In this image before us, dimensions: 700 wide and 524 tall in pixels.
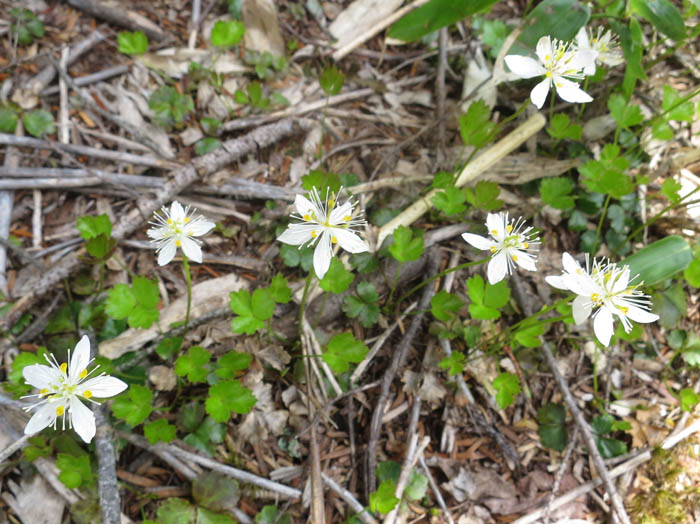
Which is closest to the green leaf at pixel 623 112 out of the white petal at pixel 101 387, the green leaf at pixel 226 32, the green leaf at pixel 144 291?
the green leaf at pixel 226 32

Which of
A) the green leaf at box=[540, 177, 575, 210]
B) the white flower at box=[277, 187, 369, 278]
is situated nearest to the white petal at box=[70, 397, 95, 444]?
the white flower at box=[277, 187, 369, 278]

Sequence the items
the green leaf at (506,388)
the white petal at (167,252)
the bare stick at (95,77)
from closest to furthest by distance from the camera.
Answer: the white petal at (167,252), the green leaf at (506,388), the bare stick at (95,77)

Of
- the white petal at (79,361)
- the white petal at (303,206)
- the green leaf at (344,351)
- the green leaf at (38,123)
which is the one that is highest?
the green leaf at (38,123)

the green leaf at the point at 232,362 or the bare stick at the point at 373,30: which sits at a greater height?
the bare stick at the point at 373,30

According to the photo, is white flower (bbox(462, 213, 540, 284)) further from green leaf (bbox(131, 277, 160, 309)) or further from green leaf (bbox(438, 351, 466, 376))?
green leaf (bbox(131, 277, 160, 309))

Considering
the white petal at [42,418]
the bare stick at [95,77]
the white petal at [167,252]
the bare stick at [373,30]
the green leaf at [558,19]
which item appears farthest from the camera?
the bare stick at [373,30]

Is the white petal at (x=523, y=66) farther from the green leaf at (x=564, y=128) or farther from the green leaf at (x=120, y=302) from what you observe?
the green leaf at (x=120, y=302)

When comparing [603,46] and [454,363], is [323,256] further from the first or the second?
[603,46]
